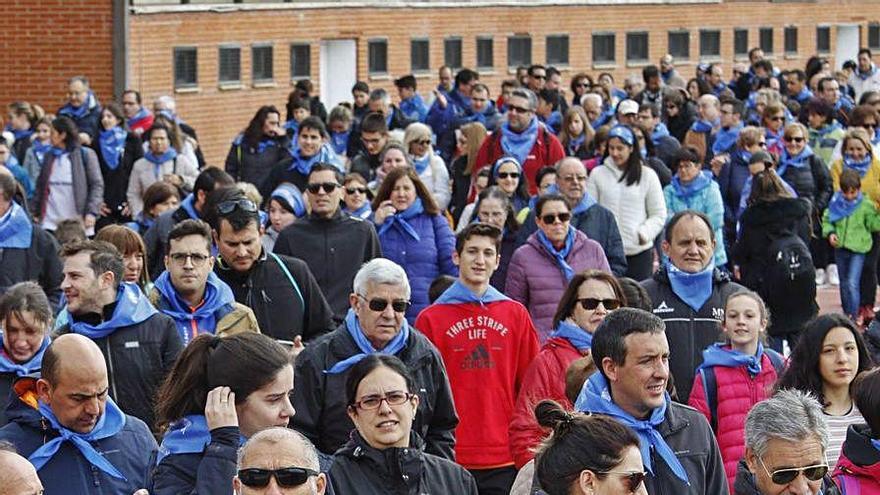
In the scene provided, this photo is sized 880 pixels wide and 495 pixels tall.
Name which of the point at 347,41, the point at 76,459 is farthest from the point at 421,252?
the point at 347,41

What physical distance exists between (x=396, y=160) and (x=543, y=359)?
6.72 metres

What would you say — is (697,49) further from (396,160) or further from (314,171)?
(314,171)

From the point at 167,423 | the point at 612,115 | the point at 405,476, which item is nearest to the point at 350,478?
the point at 405,476

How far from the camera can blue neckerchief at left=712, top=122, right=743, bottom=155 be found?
2207 centimetres

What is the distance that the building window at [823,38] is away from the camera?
5109 cm

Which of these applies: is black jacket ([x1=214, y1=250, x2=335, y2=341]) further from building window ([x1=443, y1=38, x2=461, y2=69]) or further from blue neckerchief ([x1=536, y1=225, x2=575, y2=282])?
building window ([x1=443, y1=38, x2=461, y2=69])

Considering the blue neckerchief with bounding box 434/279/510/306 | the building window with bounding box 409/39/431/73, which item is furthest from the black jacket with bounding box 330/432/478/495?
the building window with bounding box 409/39/431/73

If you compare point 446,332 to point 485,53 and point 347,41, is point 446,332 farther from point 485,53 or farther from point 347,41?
point 485,53

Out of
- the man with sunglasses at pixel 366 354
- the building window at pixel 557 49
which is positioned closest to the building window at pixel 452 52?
the building window at pixel 557 49

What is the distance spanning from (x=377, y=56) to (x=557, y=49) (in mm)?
6937

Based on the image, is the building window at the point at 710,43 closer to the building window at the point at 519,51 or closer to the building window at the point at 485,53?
the building window at the point at 519,51

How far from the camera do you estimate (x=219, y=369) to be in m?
6.91

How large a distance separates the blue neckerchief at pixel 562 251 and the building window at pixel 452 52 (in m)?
26.7

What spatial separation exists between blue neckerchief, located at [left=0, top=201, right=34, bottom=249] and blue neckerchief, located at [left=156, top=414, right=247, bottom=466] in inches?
230
